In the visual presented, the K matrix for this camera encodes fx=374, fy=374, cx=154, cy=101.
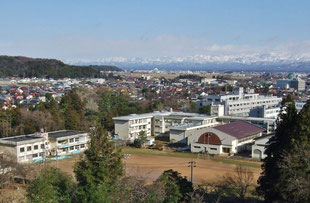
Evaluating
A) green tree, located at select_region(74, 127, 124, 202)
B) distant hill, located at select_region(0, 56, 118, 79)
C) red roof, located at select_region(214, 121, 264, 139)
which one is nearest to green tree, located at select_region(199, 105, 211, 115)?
red roof, located at select_region(214, 121, 264, 139)

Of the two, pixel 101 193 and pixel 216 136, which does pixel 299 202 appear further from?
pixel 216 136

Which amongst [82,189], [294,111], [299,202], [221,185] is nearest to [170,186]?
[82,189]

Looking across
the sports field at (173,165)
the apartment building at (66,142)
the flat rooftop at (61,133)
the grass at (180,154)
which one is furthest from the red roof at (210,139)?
the flat rooftop at (61,133)

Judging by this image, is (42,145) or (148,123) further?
(148,123)

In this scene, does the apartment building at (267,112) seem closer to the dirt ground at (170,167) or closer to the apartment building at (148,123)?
the apartment building at (148,123)

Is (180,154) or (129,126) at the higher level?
(129,126)

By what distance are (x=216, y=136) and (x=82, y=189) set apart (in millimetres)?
11914

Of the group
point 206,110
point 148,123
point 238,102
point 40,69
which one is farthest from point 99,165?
point 40,69

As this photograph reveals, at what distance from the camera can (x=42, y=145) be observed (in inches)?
707

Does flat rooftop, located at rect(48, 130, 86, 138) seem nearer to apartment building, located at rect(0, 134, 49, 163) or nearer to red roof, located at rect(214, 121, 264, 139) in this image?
apartment building, located at rect(0, 134, 49, 163)

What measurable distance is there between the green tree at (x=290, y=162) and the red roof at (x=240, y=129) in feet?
29.7

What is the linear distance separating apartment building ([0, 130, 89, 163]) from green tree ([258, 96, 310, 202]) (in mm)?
Result: 10689

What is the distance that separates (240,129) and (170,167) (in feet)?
20.3

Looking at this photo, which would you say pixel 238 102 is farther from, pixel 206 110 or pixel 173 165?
pixel 173 165
